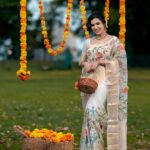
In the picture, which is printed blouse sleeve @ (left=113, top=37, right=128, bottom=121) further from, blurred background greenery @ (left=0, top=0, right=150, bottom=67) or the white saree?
blurred background greenery @ (left=0, top=0, right=150, bottom=67)

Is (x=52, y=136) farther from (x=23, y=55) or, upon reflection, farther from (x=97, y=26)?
(x=97, y=26)

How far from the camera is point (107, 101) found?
27.4ft

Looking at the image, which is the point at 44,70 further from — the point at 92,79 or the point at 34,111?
the point at 92,79

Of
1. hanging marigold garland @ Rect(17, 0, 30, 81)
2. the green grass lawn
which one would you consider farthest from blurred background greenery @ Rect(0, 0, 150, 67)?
hanging marigold garland @ Rect(17, 0, 30, 81)

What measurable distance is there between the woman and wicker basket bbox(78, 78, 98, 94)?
83 millimetres

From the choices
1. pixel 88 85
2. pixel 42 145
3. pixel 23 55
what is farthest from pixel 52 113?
pixel 88 85

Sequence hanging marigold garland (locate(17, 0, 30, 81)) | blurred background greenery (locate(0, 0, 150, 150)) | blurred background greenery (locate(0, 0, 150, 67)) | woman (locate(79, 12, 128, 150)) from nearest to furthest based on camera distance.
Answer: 1. woman (locate(79, 12, 128, 150))
2. hanging marigold garland (locate(17, 0, 30, 81))
3. blurred background greenery (locate(0, 0, 150, 150))
4. blurred background greenery (locate(0, 0, 150, 67))

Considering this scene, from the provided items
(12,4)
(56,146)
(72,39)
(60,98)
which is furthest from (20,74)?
(72,39)

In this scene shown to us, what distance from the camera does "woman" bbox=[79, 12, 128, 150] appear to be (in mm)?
8203

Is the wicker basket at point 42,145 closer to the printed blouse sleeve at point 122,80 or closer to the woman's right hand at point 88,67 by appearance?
the printed blouse sleeve at point 122,80

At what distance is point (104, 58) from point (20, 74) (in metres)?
1.34

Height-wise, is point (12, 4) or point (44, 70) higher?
point (12, 4)

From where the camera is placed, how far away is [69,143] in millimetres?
8461

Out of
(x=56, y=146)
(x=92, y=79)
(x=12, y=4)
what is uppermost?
(x=12, y=4)
